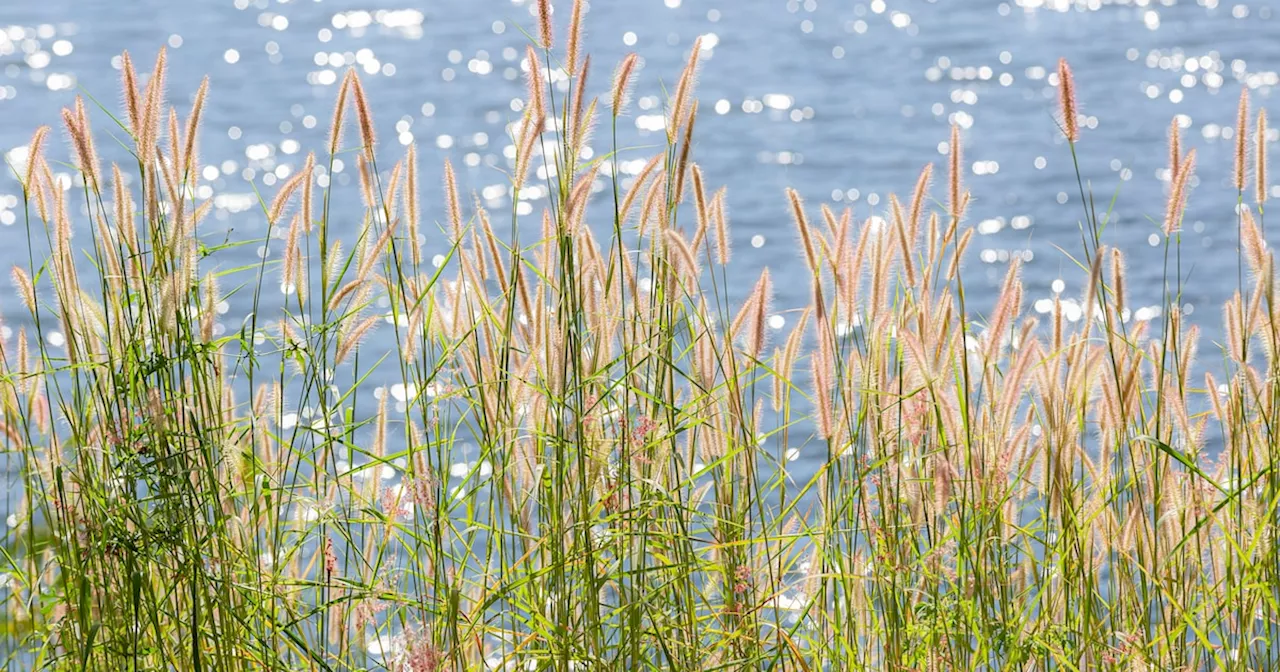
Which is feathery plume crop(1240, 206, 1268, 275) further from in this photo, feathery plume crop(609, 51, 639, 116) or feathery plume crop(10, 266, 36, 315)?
feathery plume crop(10, 266, 36, 315)

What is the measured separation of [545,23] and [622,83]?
0.16 m

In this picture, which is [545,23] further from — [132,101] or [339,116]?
[132,101]

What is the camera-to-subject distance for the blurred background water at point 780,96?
10.4 m

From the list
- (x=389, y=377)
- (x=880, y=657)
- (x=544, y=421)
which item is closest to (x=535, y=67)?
(x=544, y=421)

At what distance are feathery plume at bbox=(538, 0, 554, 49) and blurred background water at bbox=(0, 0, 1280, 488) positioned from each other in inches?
238

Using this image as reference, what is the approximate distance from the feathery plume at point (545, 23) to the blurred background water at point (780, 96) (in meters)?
6.05

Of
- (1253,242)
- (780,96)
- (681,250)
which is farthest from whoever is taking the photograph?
(780,96)

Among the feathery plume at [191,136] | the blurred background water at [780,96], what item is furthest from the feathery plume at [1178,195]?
the blurred background water at [780,96]

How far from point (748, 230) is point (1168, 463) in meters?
7.86

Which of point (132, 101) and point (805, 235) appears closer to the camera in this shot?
point (132, 101)

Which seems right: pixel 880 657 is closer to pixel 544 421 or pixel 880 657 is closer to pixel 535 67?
pixel 544 421

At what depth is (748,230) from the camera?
10.4 m

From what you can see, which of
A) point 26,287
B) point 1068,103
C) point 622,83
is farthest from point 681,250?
point 26,287

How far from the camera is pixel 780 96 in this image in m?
14.2
